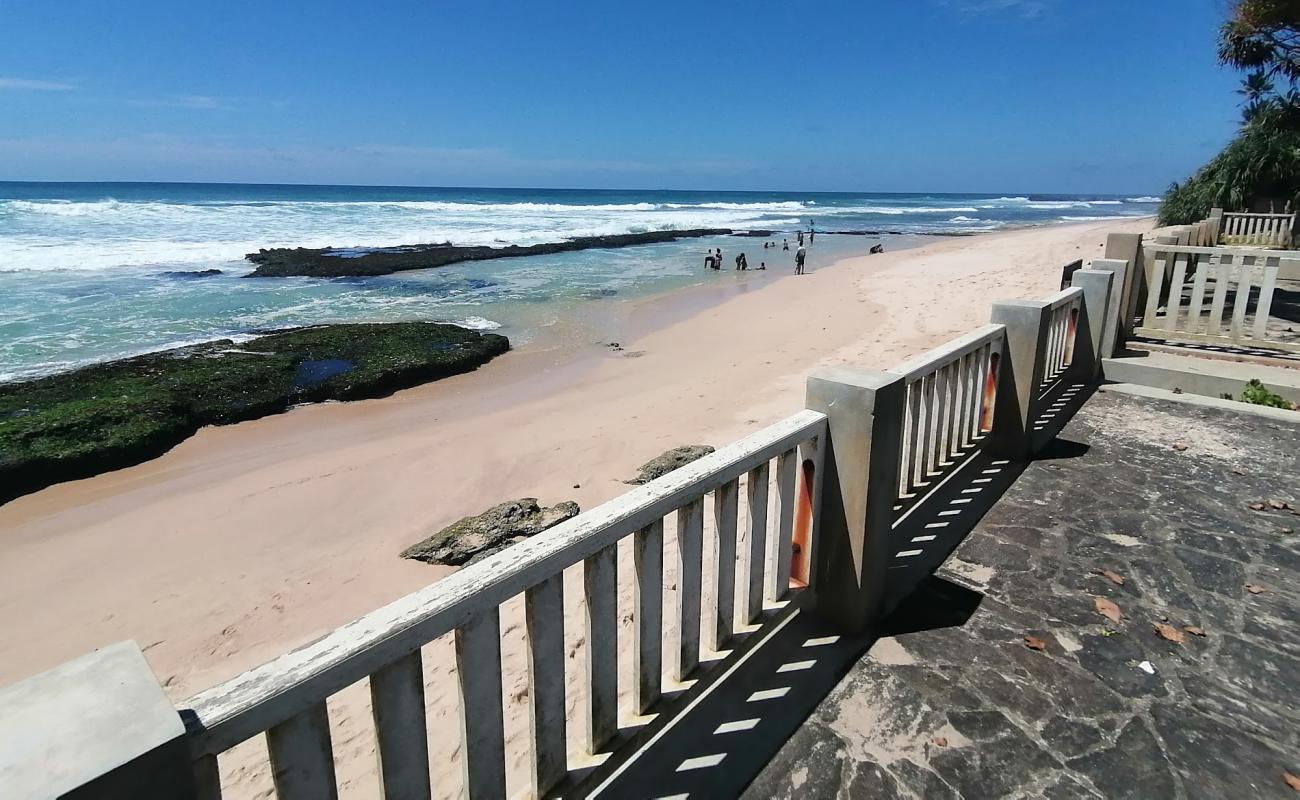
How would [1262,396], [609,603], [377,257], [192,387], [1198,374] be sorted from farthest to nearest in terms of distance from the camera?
[377,257] < [192,387] < [1198,374] < [1262,396] < [609,603]

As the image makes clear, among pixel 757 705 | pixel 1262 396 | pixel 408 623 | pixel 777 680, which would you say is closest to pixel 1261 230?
pixel 1262 396

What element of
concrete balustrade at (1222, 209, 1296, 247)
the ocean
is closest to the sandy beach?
→ the ocean

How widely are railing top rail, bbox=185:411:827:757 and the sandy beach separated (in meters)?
2.02

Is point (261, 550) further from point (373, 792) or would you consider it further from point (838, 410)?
point (838, 410)

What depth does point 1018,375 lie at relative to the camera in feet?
16.1

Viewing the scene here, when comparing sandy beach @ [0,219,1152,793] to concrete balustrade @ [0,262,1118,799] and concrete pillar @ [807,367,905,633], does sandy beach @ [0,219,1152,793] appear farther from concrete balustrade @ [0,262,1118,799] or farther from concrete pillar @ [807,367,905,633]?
concrete pillar @ [807,367,905,633]

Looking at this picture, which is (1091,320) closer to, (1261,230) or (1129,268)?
(1129,268)

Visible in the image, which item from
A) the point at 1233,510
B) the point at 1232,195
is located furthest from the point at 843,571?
the point at 1232,195

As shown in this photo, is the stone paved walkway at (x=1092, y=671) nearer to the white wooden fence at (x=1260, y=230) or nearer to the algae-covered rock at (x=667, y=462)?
the algae-covered rock at (x=667, y=462)

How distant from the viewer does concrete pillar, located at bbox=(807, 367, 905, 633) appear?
2922mm

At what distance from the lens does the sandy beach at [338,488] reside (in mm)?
5473

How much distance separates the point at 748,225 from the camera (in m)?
63.4

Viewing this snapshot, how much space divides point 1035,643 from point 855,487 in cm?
109

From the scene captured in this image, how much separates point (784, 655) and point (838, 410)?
107cm
